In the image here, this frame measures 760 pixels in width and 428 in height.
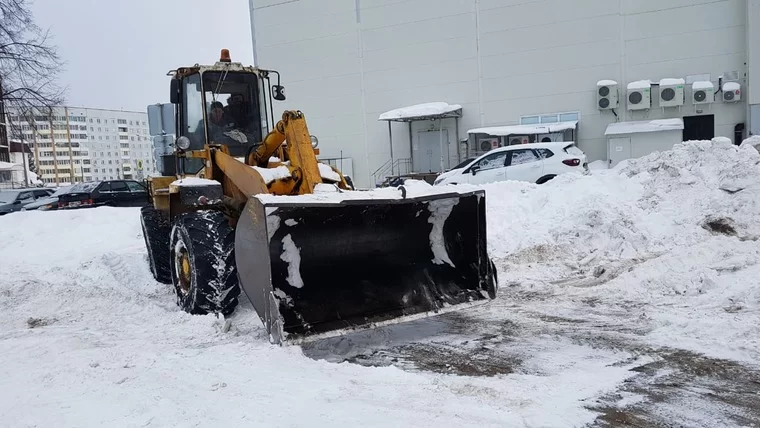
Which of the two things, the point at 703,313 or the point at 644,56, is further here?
the point at 644,56

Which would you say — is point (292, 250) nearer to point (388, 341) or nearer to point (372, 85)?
point (388, 341)

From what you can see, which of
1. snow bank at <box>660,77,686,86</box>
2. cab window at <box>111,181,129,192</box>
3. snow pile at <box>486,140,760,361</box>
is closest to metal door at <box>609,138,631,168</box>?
snow bank at <box>660,77,686,86</box>

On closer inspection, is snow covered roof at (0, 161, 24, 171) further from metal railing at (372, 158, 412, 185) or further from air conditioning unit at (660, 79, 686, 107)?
air conditioning unit at (660, 79, 686, 107)

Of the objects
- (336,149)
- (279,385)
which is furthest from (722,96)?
(279,385)

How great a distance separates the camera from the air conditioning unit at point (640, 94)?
2281 cm

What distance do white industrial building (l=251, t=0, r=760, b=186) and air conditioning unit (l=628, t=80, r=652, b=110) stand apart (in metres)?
0.05

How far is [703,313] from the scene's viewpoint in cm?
576

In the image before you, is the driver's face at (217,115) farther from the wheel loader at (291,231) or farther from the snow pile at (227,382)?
the snow pile at (227,382)

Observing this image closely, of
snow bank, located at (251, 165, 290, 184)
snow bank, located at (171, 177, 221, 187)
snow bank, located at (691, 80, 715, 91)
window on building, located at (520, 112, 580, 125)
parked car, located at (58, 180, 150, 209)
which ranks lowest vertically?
parked car, located at (58, 180, 150, 209)

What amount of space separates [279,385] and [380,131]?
25478 mm

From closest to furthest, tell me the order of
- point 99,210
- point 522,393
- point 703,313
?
point 522,393
point 703,313
point 99,210

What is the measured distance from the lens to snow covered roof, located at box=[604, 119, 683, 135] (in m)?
21.4

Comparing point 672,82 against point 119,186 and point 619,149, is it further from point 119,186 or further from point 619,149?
point 119,186

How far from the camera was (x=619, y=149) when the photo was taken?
22203 millimetres
